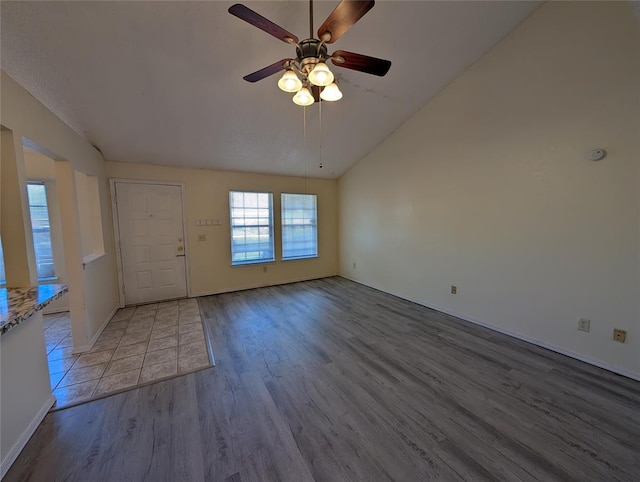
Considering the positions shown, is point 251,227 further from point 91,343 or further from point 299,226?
point 91,343

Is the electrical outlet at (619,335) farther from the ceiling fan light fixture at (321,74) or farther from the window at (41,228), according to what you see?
the window at (41,228)

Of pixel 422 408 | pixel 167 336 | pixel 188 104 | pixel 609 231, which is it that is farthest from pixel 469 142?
pixel 167 336

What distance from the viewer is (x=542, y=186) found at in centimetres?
265

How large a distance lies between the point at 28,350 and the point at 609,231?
466 centimetres

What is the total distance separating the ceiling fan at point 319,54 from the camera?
1.38m

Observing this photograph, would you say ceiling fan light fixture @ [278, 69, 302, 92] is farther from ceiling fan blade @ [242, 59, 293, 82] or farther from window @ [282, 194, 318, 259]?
window @ [282, 194, 318, 259]

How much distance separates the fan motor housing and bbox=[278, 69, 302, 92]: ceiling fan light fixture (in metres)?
0.11

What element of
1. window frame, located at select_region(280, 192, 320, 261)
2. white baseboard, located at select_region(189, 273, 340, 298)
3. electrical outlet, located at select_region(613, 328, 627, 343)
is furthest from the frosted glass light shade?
white baseboard, located at select_region(189, 273, 340, 298)

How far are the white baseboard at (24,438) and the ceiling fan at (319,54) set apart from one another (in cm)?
275

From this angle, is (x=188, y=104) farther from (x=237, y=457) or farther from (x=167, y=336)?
(x=237, y=457)

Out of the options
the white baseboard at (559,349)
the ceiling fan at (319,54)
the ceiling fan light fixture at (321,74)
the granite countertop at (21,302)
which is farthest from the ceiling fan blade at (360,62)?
the white baseboard at (559,349)

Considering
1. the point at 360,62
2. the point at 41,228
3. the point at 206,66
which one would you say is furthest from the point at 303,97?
the point at 41,228

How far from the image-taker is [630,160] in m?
2.13

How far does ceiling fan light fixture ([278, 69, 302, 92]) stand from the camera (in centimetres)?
184
